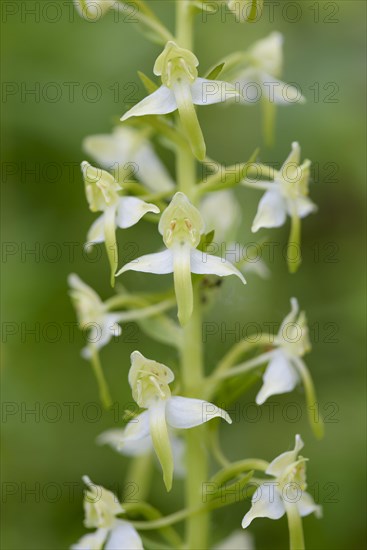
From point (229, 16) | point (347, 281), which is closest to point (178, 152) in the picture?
point (347, 281)

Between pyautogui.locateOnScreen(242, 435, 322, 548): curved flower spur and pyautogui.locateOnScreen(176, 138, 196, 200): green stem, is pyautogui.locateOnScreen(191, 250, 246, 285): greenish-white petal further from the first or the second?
pyautogui.locateOnScreen(242, 435, 322, 548): curved flower spur

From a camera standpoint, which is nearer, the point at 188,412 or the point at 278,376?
the point at 188,412

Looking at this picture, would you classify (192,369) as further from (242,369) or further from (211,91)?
(211,91)

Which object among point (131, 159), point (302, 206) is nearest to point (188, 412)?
point (302, 206)

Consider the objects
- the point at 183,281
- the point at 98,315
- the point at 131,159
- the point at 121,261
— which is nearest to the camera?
the point at 183,281

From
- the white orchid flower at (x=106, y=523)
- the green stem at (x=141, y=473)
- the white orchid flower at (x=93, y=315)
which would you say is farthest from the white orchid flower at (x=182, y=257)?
the green stem at (x=141, y=473)

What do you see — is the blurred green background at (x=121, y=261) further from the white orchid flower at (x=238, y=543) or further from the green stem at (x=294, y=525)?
the green stem at (x=294, y=525)
